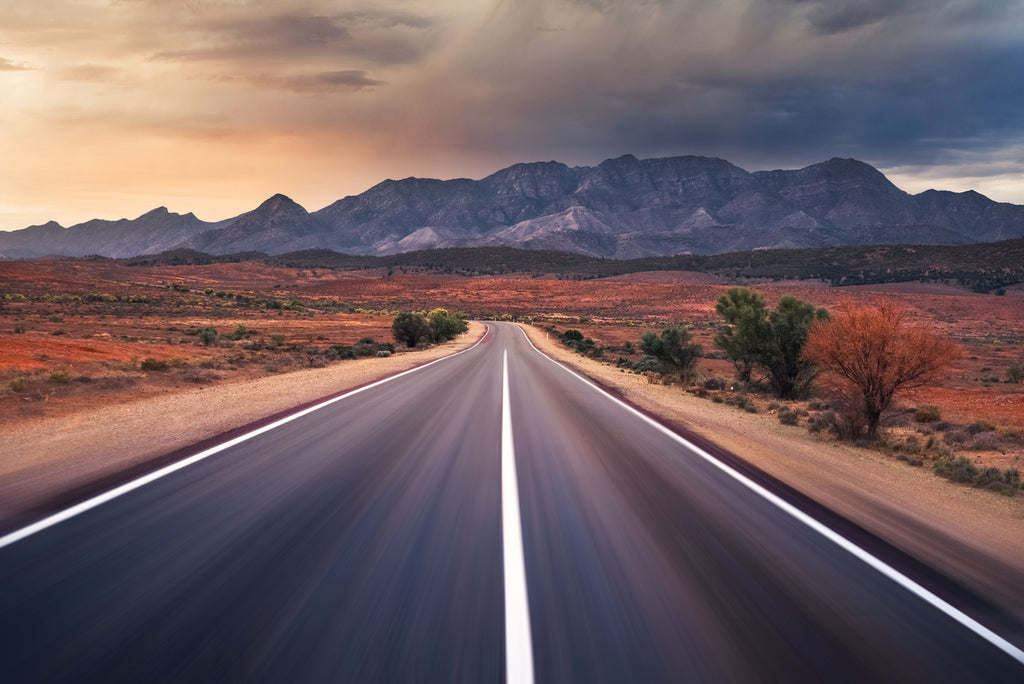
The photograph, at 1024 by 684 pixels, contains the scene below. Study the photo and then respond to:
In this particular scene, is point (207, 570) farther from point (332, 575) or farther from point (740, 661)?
point (740, 661)

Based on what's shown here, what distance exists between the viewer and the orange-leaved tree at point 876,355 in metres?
13.7

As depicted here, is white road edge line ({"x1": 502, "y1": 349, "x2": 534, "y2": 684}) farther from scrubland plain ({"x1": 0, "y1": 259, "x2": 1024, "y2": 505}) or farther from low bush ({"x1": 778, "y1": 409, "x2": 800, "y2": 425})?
low bush ({"x1": 778, "y1": 409, "x2": 800, "y2": 425})

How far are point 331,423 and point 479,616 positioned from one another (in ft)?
26.6

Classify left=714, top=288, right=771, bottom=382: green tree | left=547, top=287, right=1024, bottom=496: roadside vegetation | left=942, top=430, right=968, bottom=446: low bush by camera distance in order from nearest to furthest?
left=547, top=287, right=1024, bottom=496: roadside vegetation
left=942, top=430, right=968, bottom=446: low bush
left=714, top=288, right=771, bottom=382: green tree

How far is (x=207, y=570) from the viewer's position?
4.92 metres

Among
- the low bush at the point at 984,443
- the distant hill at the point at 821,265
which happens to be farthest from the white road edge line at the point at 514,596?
the distant hill at the point at 821,265

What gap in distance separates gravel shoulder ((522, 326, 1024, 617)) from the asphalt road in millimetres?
883

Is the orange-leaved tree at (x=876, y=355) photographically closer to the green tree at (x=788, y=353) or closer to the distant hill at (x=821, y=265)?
the green tree at (x=788, y=353)

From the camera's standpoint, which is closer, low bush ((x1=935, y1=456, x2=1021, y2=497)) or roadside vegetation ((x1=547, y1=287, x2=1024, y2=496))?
low bush ((x1=935, y1=456, x2=1021, y2=497))

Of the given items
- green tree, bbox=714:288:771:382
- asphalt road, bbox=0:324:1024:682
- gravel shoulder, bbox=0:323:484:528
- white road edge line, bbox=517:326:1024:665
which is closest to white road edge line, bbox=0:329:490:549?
asphalt road, bbox=0:324:1024:682

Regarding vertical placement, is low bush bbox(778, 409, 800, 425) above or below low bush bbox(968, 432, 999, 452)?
above

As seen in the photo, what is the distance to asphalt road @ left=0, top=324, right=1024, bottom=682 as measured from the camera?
374cm

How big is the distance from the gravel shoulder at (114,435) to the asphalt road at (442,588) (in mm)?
933

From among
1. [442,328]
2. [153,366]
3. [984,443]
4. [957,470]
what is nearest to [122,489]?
[957,470]
